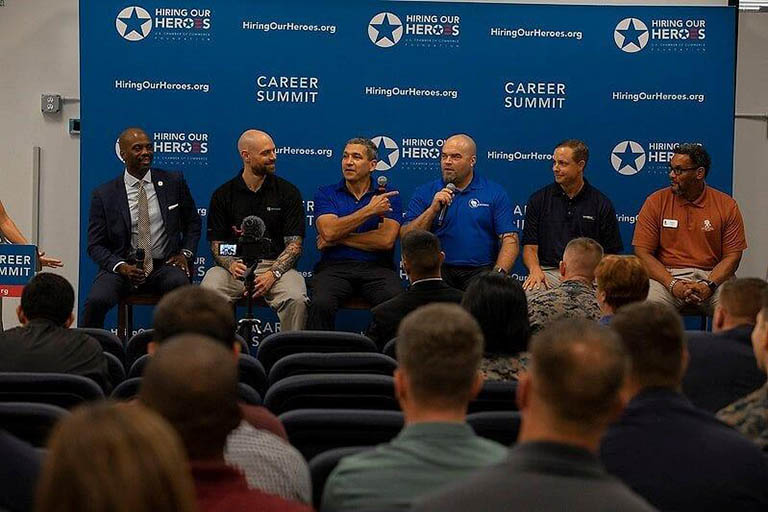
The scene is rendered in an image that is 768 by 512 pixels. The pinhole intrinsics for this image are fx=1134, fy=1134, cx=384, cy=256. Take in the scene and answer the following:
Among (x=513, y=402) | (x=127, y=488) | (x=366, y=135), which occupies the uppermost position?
(x=366, y=135)

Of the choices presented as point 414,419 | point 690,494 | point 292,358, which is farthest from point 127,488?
point 292,358

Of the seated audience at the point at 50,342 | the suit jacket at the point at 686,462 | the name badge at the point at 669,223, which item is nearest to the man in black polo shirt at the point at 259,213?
the name badge at the point at 669,223

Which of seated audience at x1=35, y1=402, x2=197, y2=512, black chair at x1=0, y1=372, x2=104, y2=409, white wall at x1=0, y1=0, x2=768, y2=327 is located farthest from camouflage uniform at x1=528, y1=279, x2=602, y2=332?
white wall at x1=0, y1=0, x2=768, y2=327

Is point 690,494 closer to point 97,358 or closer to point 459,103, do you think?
point 97,358

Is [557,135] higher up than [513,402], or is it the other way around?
[557,135]

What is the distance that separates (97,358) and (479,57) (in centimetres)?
436

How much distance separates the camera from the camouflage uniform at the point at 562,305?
4.98 m

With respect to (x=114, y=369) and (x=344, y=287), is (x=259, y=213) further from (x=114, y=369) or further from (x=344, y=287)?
(x=114, y=369)

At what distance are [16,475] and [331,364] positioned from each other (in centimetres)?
194

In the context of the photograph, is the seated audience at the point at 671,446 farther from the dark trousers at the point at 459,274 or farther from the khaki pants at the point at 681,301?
the dark trousers at the point at 459,274

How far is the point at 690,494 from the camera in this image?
2439mm

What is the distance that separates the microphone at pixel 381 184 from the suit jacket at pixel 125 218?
3.87 feet

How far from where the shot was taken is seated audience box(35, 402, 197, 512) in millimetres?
1197

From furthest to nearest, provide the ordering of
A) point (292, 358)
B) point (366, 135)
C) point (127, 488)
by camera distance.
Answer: point (366, 135) → point (292, 358) → point (127, 488)
